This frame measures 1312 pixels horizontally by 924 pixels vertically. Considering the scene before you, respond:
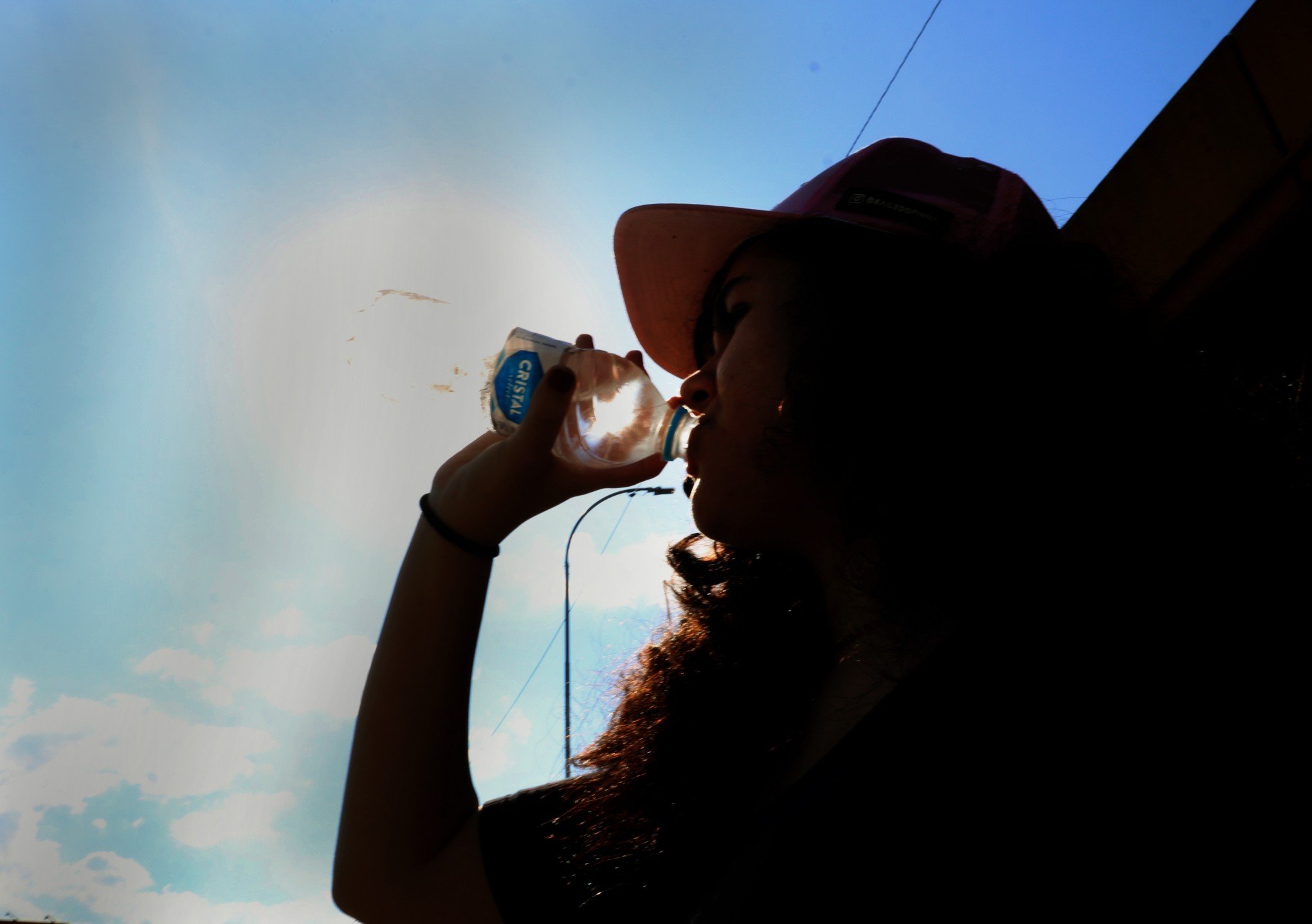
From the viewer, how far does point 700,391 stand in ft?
5.03

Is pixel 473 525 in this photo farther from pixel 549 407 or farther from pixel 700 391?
pixel 700 391

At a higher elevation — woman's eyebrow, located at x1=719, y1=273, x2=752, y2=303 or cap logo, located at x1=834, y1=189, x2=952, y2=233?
woman's eyebrow, located at x1=719, y1=273, x2=752, y2=303

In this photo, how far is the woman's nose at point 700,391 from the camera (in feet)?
5.02

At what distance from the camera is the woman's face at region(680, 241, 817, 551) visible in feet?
4.49

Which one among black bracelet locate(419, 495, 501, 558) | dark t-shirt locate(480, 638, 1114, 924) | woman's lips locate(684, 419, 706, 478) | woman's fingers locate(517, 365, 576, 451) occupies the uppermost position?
woman's fingers locate(517, 365, 576, 451)

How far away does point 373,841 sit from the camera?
4.68ft

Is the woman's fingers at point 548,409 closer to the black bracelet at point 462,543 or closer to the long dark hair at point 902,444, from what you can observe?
the black bracelet at point 462,543

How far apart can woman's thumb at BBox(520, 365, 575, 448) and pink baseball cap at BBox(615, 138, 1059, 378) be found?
436mm

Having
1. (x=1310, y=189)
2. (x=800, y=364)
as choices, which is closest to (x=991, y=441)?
(x=800, y=364)

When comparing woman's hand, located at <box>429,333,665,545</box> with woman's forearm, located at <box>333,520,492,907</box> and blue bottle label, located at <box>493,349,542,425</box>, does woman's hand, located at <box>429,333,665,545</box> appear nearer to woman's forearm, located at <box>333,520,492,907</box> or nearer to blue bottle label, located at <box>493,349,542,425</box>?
woman's forearm, located at <box>333,520,492,907</box>

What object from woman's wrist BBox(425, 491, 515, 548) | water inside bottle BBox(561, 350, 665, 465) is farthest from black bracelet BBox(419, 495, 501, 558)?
water inside bottle BBox(561, 350, 665, 465)

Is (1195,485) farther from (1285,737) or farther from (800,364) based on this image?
(800,364)

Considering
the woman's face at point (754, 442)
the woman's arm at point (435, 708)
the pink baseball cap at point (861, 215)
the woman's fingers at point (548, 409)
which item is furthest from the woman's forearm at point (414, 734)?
the pink baseball cap at point (861, 215)

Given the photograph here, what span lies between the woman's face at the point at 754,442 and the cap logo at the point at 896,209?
167 millimetres
